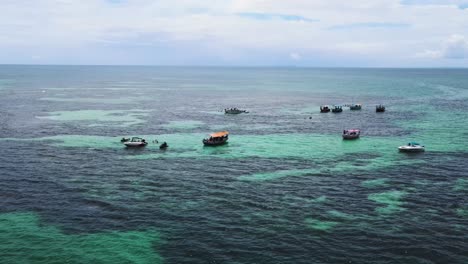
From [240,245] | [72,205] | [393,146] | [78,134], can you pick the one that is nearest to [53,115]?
[78,134]

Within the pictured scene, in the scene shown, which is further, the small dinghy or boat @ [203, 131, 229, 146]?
boat @ [203, 131, 229, 146]

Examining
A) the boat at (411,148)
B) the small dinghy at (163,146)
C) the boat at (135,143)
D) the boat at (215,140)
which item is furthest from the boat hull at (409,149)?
the boat at (135,143)

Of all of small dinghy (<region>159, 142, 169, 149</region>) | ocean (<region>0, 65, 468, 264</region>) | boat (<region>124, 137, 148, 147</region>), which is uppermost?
boat (<region>124, 137, 148, 147</region>)

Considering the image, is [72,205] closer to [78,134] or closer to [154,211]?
[154,211]

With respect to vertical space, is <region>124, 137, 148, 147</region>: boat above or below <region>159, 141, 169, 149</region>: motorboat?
above

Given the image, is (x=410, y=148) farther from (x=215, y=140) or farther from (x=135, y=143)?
(x=135, y=143)

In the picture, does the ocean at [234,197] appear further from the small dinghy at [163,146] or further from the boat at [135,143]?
the boat at [135,143]

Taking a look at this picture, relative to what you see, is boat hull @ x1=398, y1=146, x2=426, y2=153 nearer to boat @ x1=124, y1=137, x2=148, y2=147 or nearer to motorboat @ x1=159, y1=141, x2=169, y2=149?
motorboat @ x1=159, y1=141, x2=169, y2=149

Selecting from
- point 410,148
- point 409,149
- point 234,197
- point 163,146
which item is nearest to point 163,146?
point 163,146

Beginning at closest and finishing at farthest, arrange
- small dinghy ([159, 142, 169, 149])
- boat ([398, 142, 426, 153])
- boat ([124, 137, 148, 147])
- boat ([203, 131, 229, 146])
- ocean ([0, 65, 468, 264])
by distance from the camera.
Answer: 1. ocean ([0, 65, 468, 264])
2. boat ([398, 142, 426, 153])
3. boat ([124, 137, 148, 147])
4. small dinghy ([159, 142, 169, 149])
5. boat ([203, 131, 229, 146])

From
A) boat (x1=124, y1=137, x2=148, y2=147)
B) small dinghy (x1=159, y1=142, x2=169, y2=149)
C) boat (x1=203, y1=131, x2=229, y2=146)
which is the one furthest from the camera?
boat (x1=203, y1=131, x2=229, y2=146)

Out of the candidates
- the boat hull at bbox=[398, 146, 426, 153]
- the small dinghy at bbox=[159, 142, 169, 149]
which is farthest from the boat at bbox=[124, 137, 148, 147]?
the boat hull at bbox=[398, 146, 426, 153]
